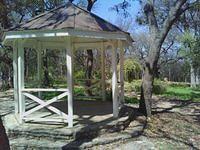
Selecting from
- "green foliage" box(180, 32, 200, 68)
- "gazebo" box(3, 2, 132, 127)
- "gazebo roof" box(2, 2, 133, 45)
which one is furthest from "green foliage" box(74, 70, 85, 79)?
"gazebo roof" box(2, 2, 133, 45)

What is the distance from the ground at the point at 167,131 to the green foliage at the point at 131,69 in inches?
563

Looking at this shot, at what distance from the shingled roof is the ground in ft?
9.75

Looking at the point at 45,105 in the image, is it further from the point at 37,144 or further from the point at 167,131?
the point at 167,131

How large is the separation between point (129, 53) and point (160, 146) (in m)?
28.8

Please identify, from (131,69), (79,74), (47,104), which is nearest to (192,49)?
(131,69)

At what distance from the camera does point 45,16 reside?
37.5 feet

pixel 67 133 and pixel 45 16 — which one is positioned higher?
pixel 45 16

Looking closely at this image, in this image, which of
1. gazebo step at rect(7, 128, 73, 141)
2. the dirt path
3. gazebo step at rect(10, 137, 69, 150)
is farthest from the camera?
gazebo step at rect(7, 128, 73, 141)

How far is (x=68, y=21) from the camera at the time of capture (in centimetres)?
1042

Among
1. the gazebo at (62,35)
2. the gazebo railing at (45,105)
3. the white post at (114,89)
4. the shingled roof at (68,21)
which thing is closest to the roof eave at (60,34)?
the gazebo at (62,35)

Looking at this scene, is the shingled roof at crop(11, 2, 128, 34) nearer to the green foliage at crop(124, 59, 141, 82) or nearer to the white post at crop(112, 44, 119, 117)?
the white post at crop(112, 44, 119, 117)

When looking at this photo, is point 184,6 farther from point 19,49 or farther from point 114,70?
point 19,49

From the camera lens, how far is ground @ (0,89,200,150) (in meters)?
9.21

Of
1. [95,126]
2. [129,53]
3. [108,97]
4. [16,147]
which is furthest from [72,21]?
[129,53]
